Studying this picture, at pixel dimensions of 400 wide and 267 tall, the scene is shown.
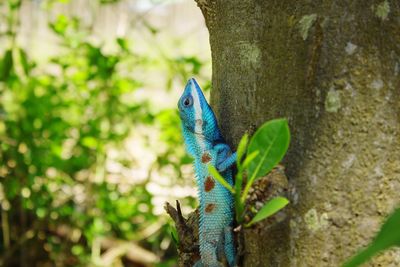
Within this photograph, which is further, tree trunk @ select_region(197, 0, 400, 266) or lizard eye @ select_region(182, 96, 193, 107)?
lizard eye @ select_region(182, 96, 193, 107)

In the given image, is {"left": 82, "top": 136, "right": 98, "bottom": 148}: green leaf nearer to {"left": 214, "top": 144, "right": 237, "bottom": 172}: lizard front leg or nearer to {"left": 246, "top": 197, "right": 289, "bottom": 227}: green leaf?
{"left": 214, "top": 144, "right": 237, "bottom": 172}: lizard front leg

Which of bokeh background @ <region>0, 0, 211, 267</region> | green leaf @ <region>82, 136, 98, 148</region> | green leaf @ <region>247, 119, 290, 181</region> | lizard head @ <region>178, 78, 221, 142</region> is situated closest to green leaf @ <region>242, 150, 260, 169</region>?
green leaf @ <region>247, 119, 290, 181</region>

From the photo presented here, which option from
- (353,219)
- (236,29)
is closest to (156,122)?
(236,29)

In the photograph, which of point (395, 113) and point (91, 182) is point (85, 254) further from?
point (395, 113)

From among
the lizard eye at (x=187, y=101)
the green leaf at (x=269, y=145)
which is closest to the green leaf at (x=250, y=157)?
the green leaf at (x=269, y=145)

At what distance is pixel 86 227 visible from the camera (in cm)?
284

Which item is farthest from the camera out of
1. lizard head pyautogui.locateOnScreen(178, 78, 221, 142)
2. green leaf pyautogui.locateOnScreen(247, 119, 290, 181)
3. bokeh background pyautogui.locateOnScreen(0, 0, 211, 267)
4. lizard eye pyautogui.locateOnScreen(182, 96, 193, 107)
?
bokeh background pyautogui.locateOnScreen(0, 0, 211, 267)

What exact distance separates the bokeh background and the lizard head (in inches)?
50.6

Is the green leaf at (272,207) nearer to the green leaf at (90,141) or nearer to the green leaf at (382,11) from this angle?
the green leaf at (382,11)

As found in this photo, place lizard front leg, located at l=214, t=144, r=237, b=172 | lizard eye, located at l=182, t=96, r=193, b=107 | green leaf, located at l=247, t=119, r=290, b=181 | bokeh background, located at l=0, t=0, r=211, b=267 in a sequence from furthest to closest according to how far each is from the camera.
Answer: bokeh background, located at l=0, t=0, r=211, b=267 < lizard eye, located at l=182, t=96, r=193, b=107 < lizard front leg, located at l=214, t=144, r=237, b=172 < green leaf, located at l=247, t=119, r=290, b=181

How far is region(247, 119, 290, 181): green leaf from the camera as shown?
708mm

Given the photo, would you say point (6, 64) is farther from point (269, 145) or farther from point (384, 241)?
point (384, 241)

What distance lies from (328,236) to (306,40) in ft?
0.87

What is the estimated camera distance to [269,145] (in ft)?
2.39
